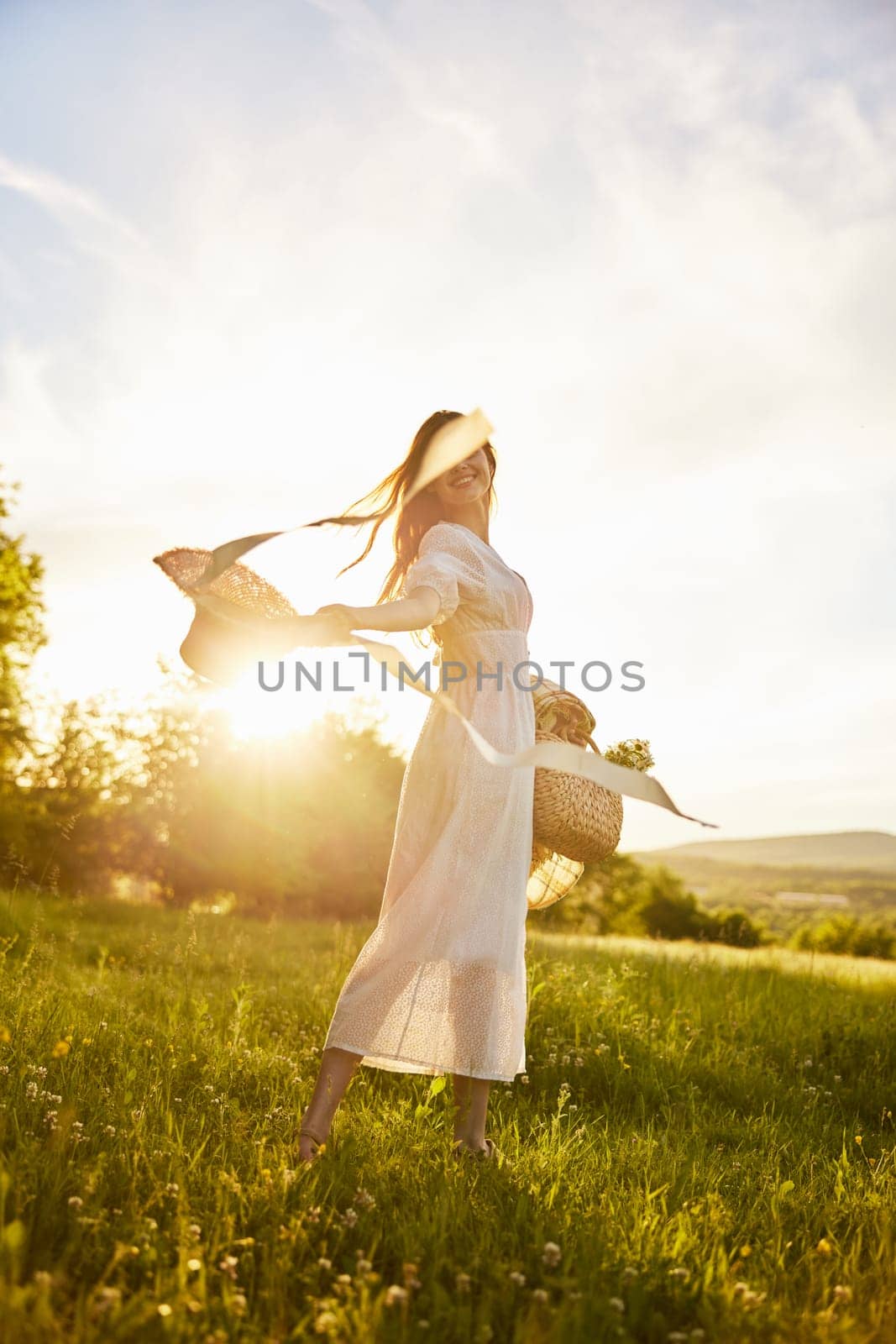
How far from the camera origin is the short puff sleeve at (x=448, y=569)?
330 centimetres

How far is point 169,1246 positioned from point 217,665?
1.57 m

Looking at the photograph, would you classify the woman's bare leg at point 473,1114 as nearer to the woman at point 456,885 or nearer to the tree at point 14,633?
the woman at point 456,885

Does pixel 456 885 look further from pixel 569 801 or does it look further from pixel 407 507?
pixel 407 507

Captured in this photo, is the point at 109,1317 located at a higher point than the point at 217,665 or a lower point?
lower

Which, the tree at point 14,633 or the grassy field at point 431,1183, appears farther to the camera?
the tree at point 14,633

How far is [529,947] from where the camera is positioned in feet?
22.5

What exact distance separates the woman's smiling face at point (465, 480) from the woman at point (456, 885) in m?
0.21

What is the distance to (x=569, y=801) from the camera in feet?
12.0

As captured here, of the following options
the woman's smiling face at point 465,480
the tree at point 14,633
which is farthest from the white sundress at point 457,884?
the tree at point 14,633

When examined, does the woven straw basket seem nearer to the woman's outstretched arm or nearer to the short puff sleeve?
the short puff sleeve

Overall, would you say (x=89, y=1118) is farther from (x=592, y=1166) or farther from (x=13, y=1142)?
(x=592, y=1166)

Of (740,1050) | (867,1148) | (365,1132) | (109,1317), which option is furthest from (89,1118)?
(740,1050)

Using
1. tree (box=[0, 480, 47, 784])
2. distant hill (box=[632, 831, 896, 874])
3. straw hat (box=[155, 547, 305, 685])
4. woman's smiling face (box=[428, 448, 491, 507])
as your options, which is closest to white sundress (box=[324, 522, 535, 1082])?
woman's smiling face (box=[428, 448, 491, 507])

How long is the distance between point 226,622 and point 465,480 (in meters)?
1.34
